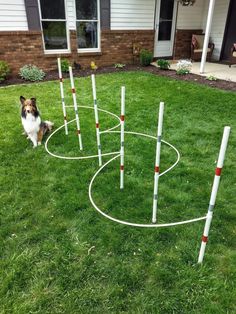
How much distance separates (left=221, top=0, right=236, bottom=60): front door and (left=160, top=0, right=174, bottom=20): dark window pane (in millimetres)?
2290

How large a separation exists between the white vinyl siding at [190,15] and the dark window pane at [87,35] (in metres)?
3.75

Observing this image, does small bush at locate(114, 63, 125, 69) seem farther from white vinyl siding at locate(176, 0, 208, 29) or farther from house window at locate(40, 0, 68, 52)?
white vinyl siding at locate(176, 0, 208, 29)

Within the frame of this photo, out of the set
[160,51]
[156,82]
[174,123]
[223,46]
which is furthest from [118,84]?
[223,46]

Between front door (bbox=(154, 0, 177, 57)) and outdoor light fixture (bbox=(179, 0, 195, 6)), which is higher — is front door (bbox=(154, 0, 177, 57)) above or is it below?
below

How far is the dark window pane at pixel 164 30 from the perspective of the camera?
417 inches

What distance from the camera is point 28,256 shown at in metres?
2.33

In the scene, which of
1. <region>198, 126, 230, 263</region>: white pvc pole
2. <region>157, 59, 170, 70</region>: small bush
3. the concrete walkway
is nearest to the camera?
<region>198, 126, 230, 263</region>: white pvc pole

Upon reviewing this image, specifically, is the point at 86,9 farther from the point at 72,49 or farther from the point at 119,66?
the point at 119,66

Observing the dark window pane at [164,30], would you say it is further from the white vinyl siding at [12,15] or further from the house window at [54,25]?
the white vinyl siding at [12,15]

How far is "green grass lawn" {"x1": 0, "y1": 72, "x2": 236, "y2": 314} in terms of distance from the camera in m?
2.02

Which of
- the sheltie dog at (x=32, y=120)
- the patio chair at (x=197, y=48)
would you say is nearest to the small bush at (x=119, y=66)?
the patio chair at (x=197, y=48)

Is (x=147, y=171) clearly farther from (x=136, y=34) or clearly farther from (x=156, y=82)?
(x=136, y=34)

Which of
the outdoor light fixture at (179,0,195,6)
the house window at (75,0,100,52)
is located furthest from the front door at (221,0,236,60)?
the house window at (75,0,100,52)

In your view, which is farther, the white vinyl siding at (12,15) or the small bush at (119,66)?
the small bush at (119,66)
